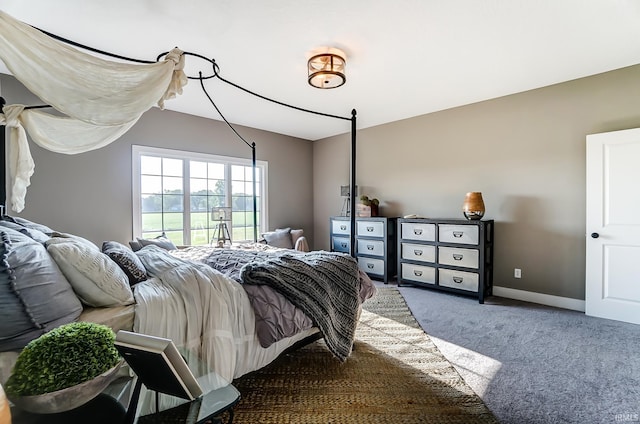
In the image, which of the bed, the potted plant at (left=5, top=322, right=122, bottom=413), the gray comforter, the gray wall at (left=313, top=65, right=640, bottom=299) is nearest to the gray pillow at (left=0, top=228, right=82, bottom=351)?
the bed

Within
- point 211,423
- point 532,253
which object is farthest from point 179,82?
point 532,253

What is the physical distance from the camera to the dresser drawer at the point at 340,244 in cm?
495

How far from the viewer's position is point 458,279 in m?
3.83

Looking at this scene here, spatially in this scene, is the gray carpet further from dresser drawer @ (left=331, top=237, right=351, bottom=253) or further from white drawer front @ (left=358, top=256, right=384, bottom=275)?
dresser drawer @ (left=331, top=237, right=351, bottom=253)

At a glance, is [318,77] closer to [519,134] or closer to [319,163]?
[519,134]

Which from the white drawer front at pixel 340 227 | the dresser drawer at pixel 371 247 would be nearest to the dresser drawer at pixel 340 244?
the white drawer front at pixel 340 227

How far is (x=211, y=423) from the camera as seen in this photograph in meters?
1.23

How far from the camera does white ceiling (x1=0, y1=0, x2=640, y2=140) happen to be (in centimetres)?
210

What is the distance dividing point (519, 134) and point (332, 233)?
2.98 m

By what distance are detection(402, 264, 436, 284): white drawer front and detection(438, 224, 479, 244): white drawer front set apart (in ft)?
1.55

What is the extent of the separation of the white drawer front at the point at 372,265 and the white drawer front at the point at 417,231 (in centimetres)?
61

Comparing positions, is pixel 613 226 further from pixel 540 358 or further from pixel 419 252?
pixel 419 252

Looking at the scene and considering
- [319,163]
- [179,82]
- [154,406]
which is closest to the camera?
[154,406]

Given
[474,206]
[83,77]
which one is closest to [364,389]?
[83,77]
